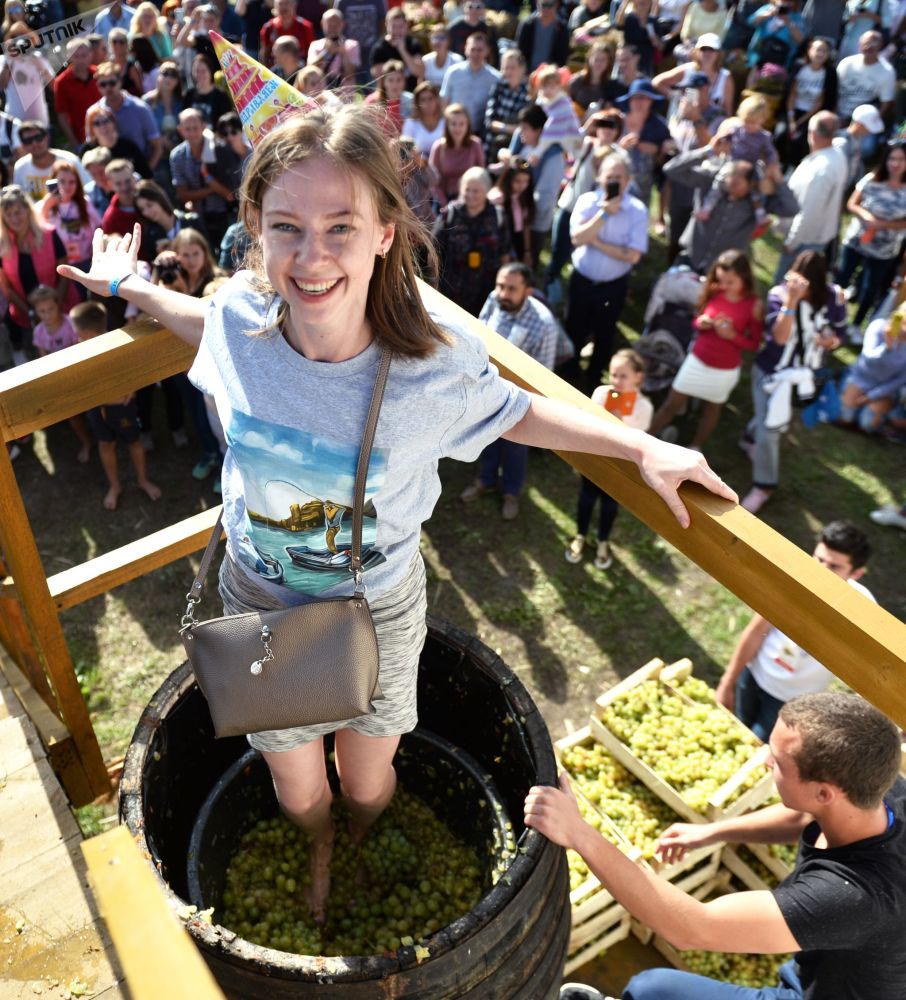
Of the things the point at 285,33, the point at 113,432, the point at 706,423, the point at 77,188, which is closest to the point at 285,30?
the point at 285,33

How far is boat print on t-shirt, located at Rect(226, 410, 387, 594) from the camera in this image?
6.44 feet

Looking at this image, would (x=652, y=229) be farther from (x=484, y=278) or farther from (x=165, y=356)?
(x=165, y=356)

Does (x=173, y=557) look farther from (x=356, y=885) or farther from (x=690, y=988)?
(x=690, y=988)

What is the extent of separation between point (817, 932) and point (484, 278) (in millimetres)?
5601

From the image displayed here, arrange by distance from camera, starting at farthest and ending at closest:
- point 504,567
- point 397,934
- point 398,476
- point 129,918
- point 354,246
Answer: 1. point 504,567
2. point 397,934
3. point 398,476
4. point 354,246
5. point 129,918

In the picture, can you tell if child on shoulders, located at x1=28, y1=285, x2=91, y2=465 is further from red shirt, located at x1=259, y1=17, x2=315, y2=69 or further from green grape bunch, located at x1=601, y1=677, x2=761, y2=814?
red shirt, located at x1=259, y1=17, x2=315, y2=69

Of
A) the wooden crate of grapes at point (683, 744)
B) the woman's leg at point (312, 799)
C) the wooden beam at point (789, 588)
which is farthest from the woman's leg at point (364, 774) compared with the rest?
the wooden crate of grapes at point (683, 744)

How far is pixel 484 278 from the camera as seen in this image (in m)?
7.30

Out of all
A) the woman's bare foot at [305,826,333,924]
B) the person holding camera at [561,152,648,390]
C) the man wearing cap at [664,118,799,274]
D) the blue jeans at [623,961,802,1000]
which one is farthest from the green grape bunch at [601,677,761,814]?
the man wearing cap at [664,118,799,274]

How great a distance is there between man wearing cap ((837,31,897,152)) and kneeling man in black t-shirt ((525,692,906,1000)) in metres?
9.72

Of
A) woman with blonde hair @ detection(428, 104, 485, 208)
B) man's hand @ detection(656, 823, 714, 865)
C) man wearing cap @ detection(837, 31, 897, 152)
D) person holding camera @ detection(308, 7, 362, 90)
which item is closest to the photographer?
man's hand @ detection(656, 823, 714, 865)

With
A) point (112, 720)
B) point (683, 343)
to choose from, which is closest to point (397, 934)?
point (112, 720)

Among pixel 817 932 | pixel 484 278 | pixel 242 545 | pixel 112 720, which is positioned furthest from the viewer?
pixel 484 278

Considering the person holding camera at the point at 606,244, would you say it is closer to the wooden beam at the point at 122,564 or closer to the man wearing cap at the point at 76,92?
the wooden beam at the point at 122,564
